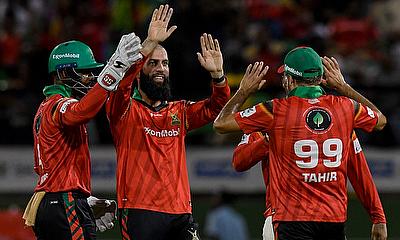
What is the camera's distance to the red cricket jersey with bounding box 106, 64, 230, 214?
7594 millimetres

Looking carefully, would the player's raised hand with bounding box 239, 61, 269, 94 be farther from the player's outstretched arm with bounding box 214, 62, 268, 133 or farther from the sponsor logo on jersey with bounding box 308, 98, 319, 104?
the sponsor logo on jersey with bounding box 308, 98, 319, 104

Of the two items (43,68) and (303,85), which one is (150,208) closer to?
(303,85)

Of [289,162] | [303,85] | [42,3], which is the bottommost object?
[289,162]

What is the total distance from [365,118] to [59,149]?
2.14m

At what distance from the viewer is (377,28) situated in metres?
15.6

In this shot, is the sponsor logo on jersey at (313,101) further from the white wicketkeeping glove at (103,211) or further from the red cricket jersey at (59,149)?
the white wicketkeeping glove at (103,211)

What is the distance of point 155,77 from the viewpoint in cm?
777

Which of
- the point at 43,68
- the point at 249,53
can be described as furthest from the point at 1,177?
the point at 249,53

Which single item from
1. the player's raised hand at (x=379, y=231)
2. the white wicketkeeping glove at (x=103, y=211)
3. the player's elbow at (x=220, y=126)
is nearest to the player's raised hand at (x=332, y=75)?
the player's elbow at (x=220, y=126)

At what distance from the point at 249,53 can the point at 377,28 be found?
238cm

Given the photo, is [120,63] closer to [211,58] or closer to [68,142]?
[68,142]

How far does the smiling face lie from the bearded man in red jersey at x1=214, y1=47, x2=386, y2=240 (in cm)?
81

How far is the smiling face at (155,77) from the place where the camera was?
7.76 meters

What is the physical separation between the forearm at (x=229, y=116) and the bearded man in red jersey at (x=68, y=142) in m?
0.69
